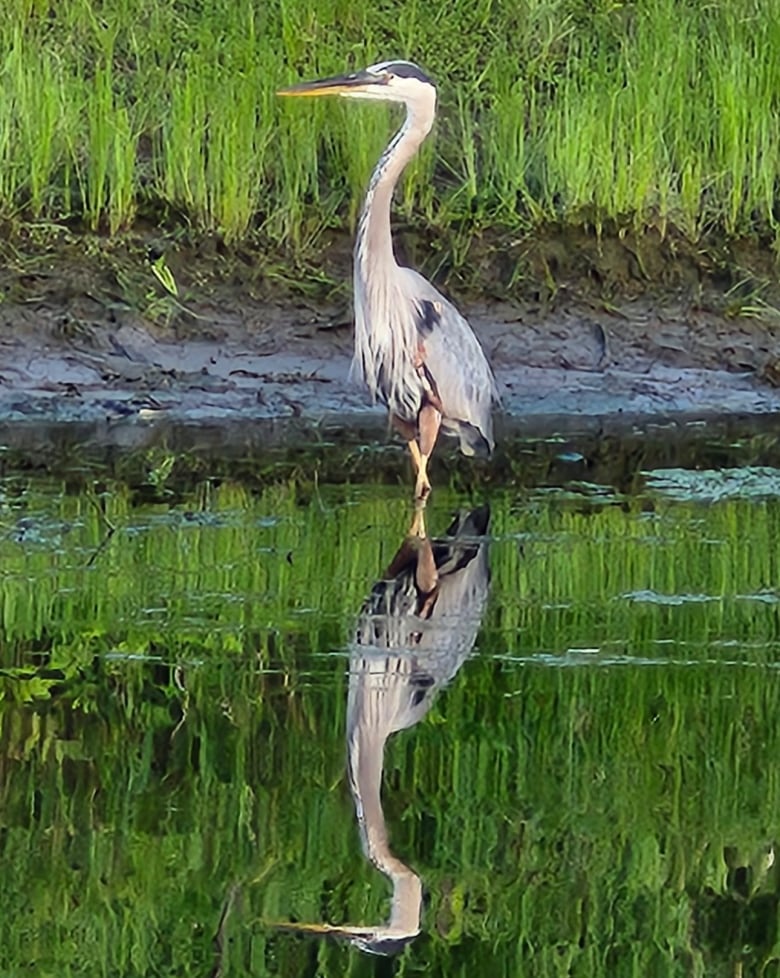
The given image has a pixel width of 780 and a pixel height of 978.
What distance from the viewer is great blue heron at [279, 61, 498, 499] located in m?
8.23

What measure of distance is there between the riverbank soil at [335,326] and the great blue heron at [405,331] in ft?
2.61

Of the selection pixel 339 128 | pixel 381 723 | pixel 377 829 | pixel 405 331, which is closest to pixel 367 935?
pixel 377 829

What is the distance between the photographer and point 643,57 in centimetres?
1010

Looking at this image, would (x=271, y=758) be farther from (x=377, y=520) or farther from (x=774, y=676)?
(x=377, y=520)

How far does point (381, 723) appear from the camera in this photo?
5602 millimetres

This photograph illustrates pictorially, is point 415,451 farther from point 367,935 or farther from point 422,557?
point 367,935

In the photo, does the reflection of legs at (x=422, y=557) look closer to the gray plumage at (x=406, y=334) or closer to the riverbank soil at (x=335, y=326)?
the gray plumage at (x=406, y=334)

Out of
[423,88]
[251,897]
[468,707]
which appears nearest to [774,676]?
[468,707]

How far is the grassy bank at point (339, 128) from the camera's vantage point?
31.2 ft

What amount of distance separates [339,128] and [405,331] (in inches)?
71.6

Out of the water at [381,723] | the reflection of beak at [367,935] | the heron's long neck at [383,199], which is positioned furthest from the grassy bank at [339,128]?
the reflection of beak at [367,935]

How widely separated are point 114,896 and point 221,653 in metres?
1.53

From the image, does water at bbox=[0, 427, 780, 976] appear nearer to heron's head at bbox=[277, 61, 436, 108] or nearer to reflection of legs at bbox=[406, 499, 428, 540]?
reflection of legs at bbox=[406, 499, 428, 540]

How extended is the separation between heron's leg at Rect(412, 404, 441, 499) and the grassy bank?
4.75 ft
